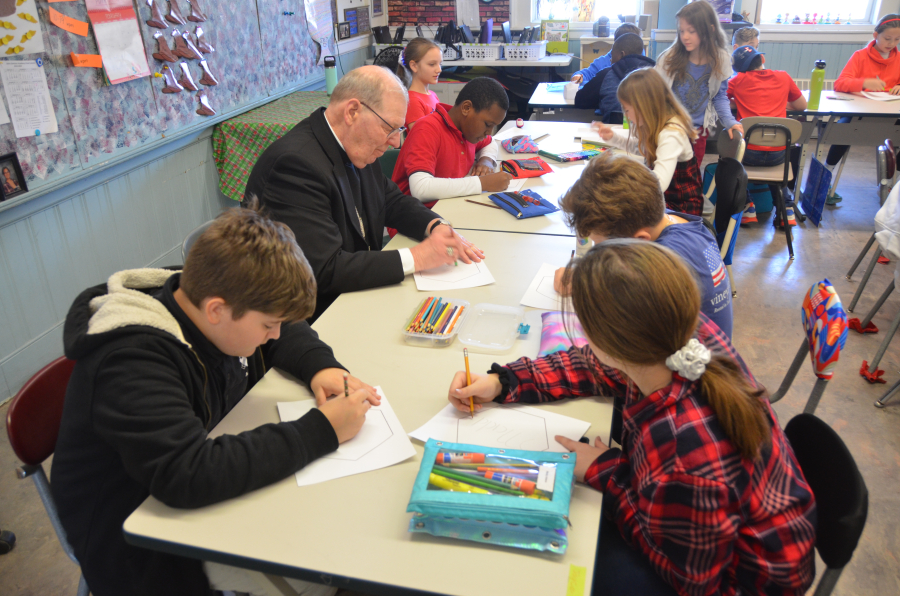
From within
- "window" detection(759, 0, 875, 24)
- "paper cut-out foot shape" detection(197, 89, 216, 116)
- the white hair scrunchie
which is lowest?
the white hair scrunchie

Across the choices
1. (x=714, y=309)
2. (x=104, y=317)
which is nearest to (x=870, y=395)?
(x=714, y=309)

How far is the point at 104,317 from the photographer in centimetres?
103

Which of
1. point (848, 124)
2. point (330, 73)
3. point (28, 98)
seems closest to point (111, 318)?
point (28, 98)

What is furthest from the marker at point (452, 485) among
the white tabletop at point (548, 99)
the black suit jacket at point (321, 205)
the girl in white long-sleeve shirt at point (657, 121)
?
the white tabletop at point (548, 99)

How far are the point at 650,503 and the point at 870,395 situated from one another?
2159 millimetres

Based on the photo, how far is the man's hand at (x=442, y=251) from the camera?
1.86 metres

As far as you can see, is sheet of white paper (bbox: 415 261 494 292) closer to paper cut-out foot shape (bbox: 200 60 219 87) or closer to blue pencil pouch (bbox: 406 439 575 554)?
blue pencil pouch (bbox: 406 439 575 554)

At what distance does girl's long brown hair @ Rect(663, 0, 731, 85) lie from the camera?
3641 millimetres

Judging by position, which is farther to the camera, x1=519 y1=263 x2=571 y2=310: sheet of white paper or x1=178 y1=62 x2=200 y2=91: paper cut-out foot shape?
x1=178 y1=62 x2=200 y2=91: paper cut-out foot shape

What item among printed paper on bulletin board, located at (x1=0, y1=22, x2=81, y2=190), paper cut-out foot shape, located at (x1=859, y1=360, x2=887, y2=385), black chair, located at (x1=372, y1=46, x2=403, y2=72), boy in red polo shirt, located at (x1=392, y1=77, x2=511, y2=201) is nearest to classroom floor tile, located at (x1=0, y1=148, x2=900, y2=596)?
paper cut-out foot shape, located at (x1=859, y1=360, x2=887, y2=385)

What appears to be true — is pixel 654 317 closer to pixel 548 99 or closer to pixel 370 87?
pixel 370 87

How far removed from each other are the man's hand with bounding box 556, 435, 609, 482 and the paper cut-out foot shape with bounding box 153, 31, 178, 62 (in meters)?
3.08

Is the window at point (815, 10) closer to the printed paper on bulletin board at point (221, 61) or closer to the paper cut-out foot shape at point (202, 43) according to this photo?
the printed paper on bulletin board at point (221, 61)

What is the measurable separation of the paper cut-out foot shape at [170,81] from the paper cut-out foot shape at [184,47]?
120 millimetres
